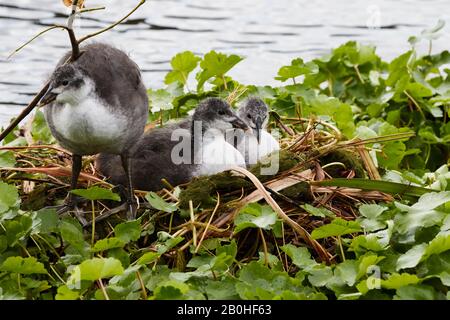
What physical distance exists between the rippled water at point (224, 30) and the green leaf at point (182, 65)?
2198 millimetres

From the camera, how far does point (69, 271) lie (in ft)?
15.4

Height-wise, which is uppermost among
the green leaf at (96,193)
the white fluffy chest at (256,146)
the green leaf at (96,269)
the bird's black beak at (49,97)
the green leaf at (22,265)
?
the white fluffy chest at (256,146)

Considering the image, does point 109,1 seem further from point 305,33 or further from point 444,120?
point 444,120

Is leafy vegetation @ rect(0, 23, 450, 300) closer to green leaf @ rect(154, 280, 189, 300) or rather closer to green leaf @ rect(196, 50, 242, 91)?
green leaf @ rect(154, 280, 189, 300)

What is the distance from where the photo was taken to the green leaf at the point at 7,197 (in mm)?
Answer: 4992

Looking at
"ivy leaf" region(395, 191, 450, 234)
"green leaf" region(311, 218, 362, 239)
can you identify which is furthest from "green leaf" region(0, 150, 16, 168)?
"ivy leaf" region(395, 191, 450, 234)

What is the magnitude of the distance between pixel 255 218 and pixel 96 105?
3.49 ft

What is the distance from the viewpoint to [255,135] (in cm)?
651

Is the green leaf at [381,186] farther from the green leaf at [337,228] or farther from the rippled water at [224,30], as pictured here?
the rippled water at [224,30]

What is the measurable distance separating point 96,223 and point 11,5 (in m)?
6.87

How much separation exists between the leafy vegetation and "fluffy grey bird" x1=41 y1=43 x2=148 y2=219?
384 millimetres

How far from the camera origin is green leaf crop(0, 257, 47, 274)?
4602 mm

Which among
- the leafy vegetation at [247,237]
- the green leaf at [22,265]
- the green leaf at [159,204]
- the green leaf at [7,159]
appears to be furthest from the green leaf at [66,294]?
the green leaf at [7,159]
